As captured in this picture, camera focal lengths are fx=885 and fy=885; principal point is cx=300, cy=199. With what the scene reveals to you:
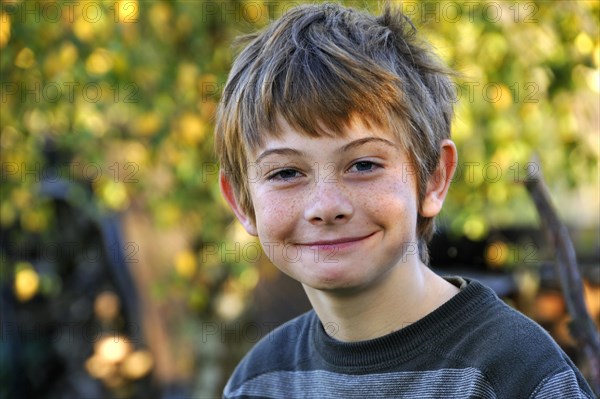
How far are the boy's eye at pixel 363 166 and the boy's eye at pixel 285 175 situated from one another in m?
0.11

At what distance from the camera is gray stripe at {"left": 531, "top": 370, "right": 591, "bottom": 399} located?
4.91 ft

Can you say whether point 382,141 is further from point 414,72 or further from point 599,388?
point 599,388

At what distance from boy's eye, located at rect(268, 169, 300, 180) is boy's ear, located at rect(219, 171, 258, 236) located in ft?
0.89

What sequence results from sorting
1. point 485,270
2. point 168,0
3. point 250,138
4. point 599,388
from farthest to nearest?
point 485,270
point 168,0
point 599,388
point 250,138

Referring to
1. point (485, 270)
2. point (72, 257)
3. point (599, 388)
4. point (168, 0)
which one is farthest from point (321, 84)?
point (72, 257)

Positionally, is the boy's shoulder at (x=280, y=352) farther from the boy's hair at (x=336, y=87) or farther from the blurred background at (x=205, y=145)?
the blurred background at (x=205, y=145)

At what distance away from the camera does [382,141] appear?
171 cm

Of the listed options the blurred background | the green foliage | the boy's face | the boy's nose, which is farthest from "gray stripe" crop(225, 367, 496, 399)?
the green foliage

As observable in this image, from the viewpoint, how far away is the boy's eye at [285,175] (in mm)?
1727

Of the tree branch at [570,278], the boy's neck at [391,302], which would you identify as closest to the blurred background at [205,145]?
the tree branch at [570,278]

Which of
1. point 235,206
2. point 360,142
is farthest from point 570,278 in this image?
point 235,206

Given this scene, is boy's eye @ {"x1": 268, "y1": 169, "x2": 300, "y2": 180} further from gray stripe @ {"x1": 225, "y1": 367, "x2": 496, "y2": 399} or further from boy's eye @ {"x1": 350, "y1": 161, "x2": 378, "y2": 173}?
gray stripe @ {"x1": 225, "y1": 367, "x2": 496, "y2": 399}

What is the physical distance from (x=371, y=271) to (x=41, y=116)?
2610 millimetres

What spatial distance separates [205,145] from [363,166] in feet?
9.13
